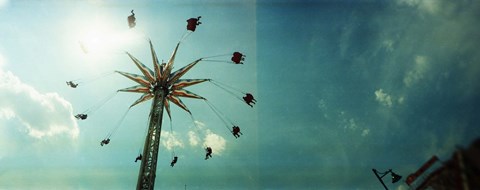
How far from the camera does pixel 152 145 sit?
15125 millimetres

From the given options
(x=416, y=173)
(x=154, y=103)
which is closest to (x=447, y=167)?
(x=416, y=173)

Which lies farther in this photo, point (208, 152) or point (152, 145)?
point (208, 152)

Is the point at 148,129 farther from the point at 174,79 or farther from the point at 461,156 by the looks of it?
the point at 461,156

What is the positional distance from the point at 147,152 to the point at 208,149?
5480 millimetres

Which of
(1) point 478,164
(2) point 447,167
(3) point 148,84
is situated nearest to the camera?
(1) point 478,164

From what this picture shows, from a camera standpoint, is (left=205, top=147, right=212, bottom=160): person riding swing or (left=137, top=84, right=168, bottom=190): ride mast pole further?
(left=205, top=147, right=212, bottom=160): person riding swing

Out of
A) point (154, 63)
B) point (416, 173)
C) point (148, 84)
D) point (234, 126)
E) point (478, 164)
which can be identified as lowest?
point (478, 164)

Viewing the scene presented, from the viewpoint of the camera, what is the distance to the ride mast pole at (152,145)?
46.0 ft

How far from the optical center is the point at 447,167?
23.9 ft

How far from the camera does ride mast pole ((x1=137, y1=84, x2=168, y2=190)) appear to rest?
14008 mm

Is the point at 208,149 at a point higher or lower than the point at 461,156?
higher

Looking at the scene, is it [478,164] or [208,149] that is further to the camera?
[208,149]

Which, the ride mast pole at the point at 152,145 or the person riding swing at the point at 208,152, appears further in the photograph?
the person riding swing at the point at 208,152

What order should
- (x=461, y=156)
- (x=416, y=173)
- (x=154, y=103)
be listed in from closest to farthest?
(x=461, y=156), (x=416, y=173), (x=154, y=103)
